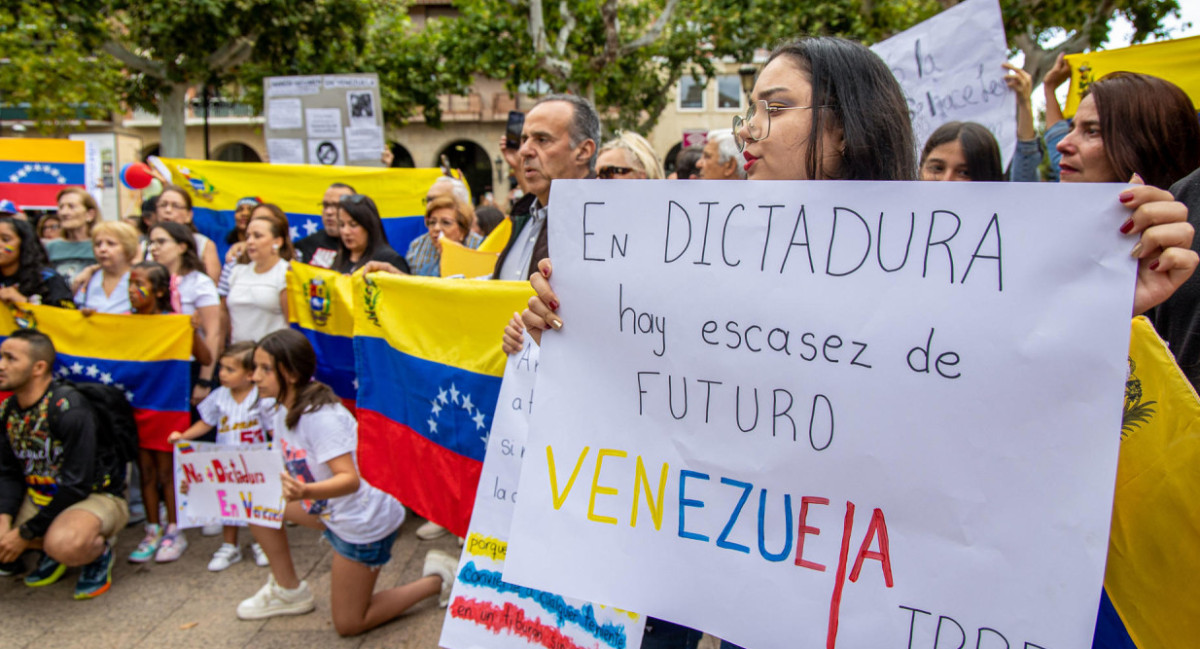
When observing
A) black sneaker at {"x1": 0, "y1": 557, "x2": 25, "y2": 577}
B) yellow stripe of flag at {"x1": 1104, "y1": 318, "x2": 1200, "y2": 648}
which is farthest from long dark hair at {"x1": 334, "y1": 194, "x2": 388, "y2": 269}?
yellow stripe of flag at {"x1": 1104, "y1": 318, "x2": 1200, "y2": 648}

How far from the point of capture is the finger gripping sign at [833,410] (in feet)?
3.59

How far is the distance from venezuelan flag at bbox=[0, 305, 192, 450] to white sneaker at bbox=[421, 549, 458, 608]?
172cm

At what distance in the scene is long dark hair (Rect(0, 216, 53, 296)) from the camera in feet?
14.3

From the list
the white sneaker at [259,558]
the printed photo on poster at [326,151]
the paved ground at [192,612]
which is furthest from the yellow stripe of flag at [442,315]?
the printed photo on poster at [326,151]

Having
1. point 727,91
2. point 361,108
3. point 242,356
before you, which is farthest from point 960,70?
point 727,91

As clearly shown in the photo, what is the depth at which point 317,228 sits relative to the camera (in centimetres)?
635

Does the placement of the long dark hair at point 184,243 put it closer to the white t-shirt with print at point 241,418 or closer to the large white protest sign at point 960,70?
the white t-shirt with print at point 241,418

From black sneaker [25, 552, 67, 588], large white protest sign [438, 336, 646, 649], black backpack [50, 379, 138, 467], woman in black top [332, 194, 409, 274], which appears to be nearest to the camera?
large white protest sign [438, 336, 646, 649]

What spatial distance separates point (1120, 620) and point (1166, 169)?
44.7 inches

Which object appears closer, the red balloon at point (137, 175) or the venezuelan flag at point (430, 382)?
the venezuelan flag at point (430, 382)

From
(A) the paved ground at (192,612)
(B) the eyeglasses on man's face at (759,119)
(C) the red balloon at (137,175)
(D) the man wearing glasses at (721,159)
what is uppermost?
(C) the red balloon at (137,175)

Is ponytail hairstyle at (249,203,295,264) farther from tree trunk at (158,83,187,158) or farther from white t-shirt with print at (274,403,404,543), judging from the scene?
tree trunk at (158,83,187,158)

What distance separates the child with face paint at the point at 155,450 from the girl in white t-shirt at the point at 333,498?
3.50 ft

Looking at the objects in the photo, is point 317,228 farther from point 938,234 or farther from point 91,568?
point 938,234
